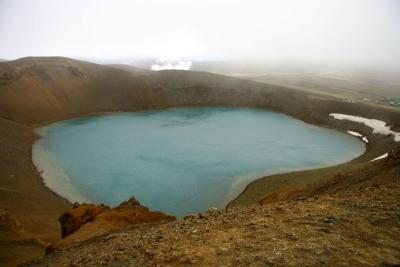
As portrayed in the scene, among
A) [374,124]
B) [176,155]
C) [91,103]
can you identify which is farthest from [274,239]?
[91,103]

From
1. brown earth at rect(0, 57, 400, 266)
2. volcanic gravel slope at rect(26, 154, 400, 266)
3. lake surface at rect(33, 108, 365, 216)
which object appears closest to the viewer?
volcanic gravel slope at rect(26, 154, 400, 266)

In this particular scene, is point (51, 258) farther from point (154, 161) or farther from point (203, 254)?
point (154, 161)

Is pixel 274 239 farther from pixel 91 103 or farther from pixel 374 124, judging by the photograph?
pixel 91 103

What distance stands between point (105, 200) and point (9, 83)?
180 feet

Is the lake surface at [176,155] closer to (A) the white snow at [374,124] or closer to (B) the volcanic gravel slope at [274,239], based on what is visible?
(A) the white snow at [374,124]

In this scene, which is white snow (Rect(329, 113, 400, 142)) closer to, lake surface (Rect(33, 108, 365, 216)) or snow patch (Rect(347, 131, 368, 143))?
snow patch (Rect(347, 131, 368, 143))

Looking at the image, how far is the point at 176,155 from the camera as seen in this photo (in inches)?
1750

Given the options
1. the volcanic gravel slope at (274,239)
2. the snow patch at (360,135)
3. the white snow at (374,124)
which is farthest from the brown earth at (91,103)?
the volcanic gravel slope at (274,239)

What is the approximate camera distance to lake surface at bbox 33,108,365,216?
32.2m

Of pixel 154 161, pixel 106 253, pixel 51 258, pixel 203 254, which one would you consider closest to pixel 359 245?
pixel 203 254

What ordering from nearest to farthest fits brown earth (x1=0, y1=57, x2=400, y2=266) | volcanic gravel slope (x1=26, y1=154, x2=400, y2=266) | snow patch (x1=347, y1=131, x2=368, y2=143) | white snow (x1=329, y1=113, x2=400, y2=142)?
volcanic gravel slope (x1=26, y1=154, x2=400, y2=266)
brown earth (x1=0, y1=57, x2=400, y2=266)
white snow (x1=329, y1=113, x2=400, y2=142)
snow patch (x1=347, y1=131, x2=368, y2=143)

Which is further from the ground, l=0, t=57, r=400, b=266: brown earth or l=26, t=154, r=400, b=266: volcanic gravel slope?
l=26, t=154, r=400, b=266: volcanic gravel slope

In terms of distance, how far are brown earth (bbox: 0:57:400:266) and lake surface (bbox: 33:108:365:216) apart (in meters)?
2.55

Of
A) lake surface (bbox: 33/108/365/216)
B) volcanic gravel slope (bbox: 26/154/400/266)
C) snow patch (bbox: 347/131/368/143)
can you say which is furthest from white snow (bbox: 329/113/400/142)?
volcanic gravel slope (bbox: 26/154/400/266)
